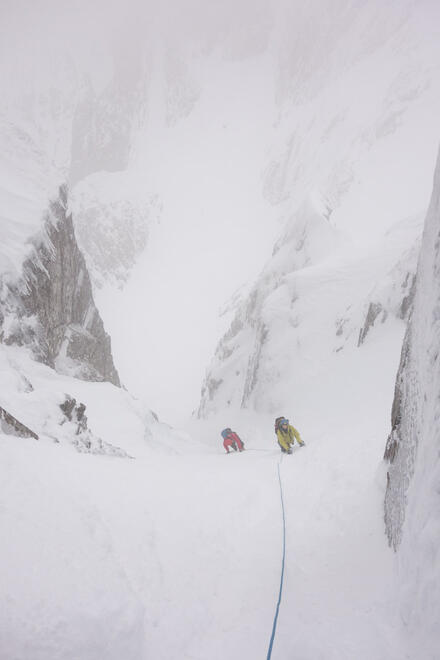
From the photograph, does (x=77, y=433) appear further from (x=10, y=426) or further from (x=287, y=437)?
(x=287, y=437)

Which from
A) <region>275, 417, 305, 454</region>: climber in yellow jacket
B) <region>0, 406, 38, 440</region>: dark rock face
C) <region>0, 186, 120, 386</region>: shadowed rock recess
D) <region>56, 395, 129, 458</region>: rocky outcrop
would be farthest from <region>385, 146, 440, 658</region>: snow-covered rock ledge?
<region>0, 186, 120, 386</region>: shadowed rock recess

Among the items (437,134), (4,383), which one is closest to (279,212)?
(437,134)

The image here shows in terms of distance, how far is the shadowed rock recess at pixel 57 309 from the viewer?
46.3 feet

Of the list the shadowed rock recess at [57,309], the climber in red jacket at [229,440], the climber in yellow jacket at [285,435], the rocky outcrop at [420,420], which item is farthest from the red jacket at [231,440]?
the shadowed rock recess at [57,309]

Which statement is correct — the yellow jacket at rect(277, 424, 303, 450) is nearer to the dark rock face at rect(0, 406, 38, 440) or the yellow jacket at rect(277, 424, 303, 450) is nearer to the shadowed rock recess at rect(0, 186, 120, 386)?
the dark rock face at rect(0, 406, 38, 440)

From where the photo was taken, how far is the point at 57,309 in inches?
683

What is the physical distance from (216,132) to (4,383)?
154m

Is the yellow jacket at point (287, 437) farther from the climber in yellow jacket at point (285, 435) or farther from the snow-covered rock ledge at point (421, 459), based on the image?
the snow-covered rock ledge at point (421, 459)

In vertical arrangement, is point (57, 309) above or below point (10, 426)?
above

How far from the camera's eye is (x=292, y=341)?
61.5ft

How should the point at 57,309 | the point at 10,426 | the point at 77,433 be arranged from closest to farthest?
the point at 10,426 → the point at 77,433 → the point at 57,309

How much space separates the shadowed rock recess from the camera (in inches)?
556

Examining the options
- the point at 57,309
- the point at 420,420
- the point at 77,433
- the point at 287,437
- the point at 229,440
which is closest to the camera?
the point at 420,420

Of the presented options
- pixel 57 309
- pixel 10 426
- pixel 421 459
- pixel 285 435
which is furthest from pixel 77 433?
pixel 57 309
